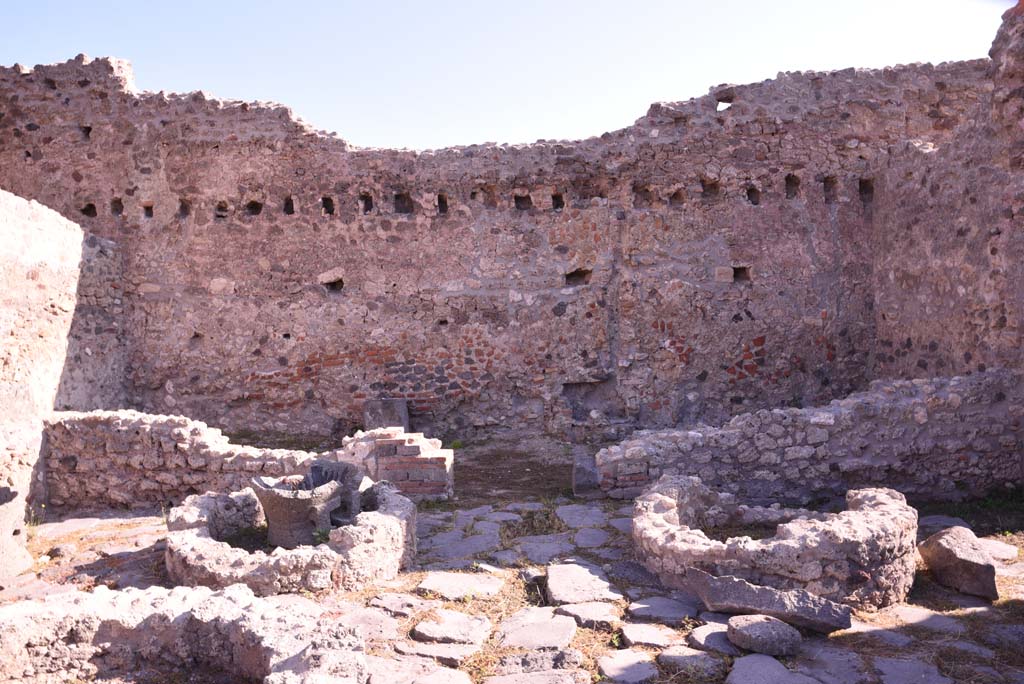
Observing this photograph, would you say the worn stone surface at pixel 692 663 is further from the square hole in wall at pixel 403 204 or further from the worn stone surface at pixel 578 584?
the square hole in wall at pixel 403 204

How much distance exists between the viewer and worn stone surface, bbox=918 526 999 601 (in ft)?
16.8

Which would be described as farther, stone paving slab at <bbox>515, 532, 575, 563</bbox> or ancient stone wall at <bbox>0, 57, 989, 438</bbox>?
ancient stone wall at <bbox>0, 57, 989, 438</bbox>

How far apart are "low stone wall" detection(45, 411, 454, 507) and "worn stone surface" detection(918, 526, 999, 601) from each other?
4.37 m

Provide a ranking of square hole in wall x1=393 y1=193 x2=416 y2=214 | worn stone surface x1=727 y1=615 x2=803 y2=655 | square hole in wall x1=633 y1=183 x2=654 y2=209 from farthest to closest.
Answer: square hole in wall x1=393 y1=193 x2=416 y2=214 < square hole in wall x1=633 y1=183 x2=654 y2=209 < worn stone surface x1=727 y1=615 x2=803 y2=655

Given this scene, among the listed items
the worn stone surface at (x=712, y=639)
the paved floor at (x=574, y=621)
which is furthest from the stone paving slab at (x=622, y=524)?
the worn stone surface at (x=712, y=639)

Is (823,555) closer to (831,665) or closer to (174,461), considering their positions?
(831,665)

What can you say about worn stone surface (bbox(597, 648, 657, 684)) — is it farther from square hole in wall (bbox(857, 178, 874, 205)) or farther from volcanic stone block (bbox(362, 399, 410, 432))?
square hole in wall (bbox(857, 178, 874, 205))

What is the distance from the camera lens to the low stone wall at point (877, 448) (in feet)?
23.9

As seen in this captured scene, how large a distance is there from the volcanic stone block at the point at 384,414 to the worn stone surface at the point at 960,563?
6787 millimetres

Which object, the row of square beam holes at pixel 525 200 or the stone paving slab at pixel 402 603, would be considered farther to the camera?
the row of square beam holes at pixel 525 200

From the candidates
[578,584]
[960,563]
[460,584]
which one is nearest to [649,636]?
[578,584]

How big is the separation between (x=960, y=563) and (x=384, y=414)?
24.0 ft

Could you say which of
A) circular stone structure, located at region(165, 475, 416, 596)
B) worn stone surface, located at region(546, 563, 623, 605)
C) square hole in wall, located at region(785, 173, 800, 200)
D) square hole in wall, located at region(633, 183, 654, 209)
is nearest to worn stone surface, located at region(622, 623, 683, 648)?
worn stone surface, located at region(546, 563, 623, 605)

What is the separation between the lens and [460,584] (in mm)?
5508
